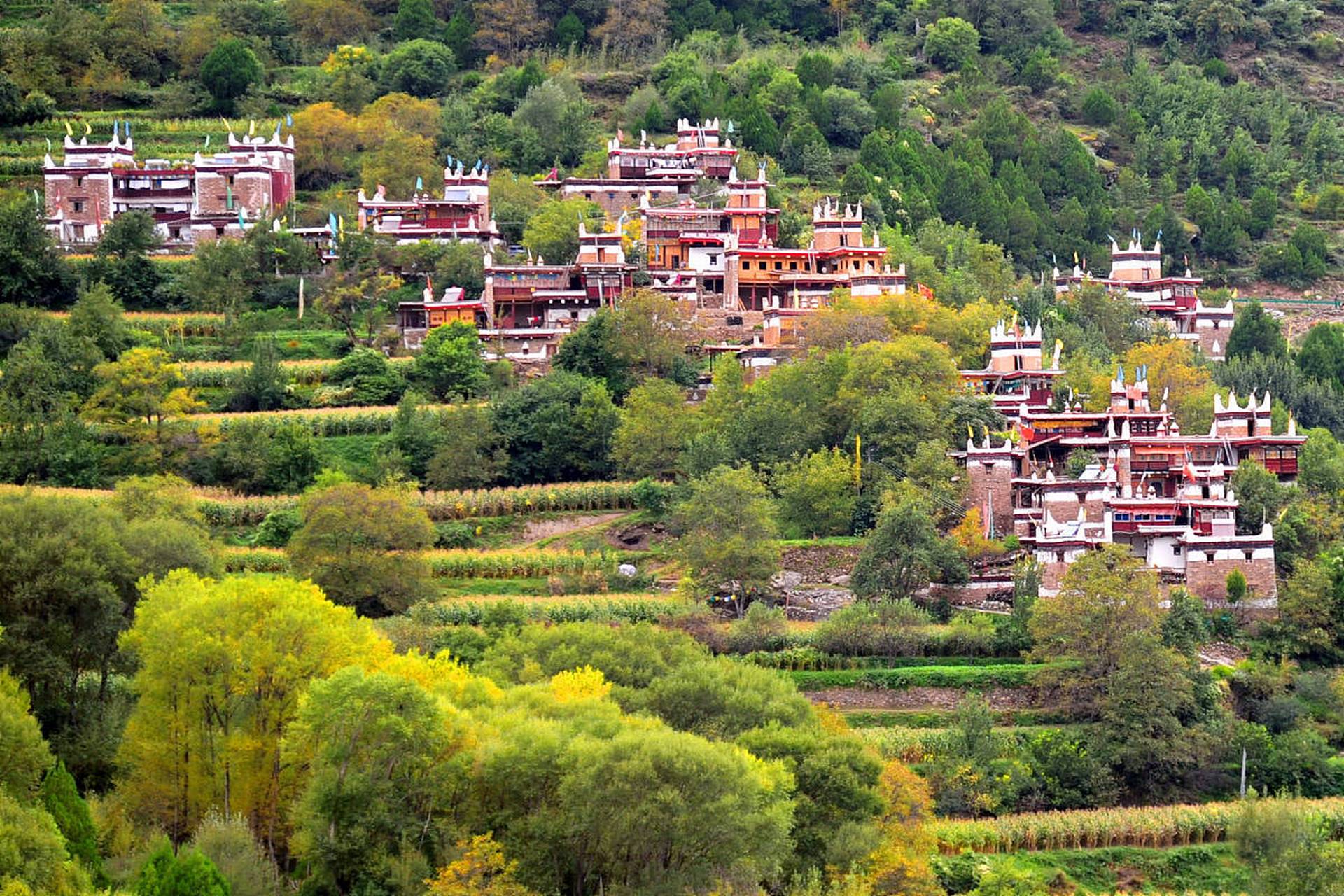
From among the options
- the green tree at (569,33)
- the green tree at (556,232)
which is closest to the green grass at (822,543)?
the green tree at (556,232)

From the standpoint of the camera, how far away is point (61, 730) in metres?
44.3

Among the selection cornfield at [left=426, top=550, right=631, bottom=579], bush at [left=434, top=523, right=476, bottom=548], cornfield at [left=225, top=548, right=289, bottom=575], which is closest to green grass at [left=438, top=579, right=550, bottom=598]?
cornfield at [left=426, top=550, right=631, bottom=579]

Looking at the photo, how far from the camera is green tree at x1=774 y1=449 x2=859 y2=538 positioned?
6206 centimetres

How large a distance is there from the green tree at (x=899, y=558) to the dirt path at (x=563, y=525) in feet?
28.0

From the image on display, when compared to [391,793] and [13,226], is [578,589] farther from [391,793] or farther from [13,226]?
[13,226]

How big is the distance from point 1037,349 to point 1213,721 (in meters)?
18.5

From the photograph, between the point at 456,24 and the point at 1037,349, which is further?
the point at 456,24

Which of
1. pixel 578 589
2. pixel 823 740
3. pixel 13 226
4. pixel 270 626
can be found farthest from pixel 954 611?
pixel 13 226

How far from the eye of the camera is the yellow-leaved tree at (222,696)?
41.6 metres

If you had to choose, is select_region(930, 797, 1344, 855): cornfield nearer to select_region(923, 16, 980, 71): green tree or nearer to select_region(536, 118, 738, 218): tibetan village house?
select_region(536, 118, 738, 218): tibetan village house

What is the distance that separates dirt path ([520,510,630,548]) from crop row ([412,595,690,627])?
5301mm

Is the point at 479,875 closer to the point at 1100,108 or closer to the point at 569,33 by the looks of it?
the point at 569,33

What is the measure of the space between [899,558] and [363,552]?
12.9 meters

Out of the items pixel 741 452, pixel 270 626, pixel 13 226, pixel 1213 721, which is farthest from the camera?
pixel 13 226
